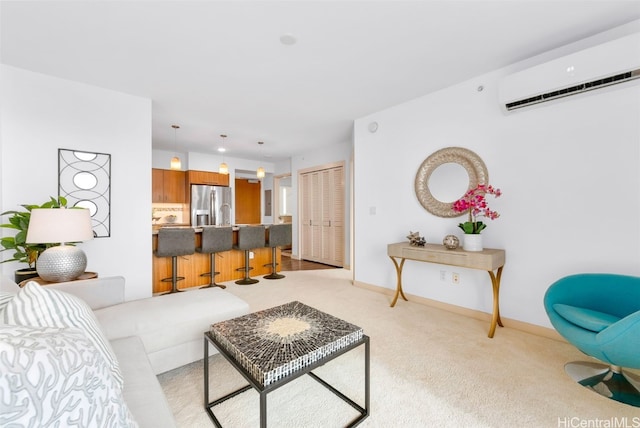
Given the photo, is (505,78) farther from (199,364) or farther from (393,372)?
(199,364)

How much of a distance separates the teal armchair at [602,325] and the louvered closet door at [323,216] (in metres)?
3.77

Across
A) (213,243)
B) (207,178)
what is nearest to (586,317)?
(213,243)

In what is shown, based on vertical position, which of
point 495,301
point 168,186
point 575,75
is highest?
point 575,75

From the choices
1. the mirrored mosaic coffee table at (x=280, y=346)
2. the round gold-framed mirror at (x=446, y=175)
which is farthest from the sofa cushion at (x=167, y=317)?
the round gold-framed mirror at (x=446, y=175)

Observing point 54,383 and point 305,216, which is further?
point 305,216

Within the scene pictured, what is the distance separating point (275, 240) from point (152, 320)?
3.06 m

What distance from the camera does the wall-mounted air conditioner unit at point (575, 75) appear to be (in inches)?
75.4

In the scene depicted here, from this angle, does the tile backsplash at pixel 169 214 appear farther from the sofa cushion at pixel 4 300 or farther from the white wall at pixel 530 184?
the sofa cushion at pixel 4 300

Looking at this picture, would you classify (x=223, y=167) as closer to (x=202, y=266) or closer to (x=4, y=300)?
(x=202, y=266)

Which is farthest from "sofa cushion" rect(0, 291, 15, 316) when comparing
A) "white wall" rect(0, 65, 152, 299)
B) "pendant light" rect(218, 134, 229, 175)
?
"pendant light" rect(218, 134, 229, 175)

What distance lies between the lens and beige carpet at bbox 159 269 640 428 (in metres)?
1.48

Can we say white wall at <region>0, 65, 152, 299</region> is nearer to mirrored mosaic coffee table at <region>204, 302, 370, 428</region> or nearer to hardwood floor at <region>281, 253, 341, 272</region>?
mirrored mosaic coffee table at <region>204, 302, 370, 428</region>

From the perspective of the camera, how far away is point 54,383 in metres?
0.62

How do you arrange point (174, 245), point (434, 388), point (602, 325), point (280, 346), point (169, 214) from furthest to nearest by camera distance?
point (169, 214) < point (174, 245) < point (434, 388) < point (602, 325) < point (280, 346)
